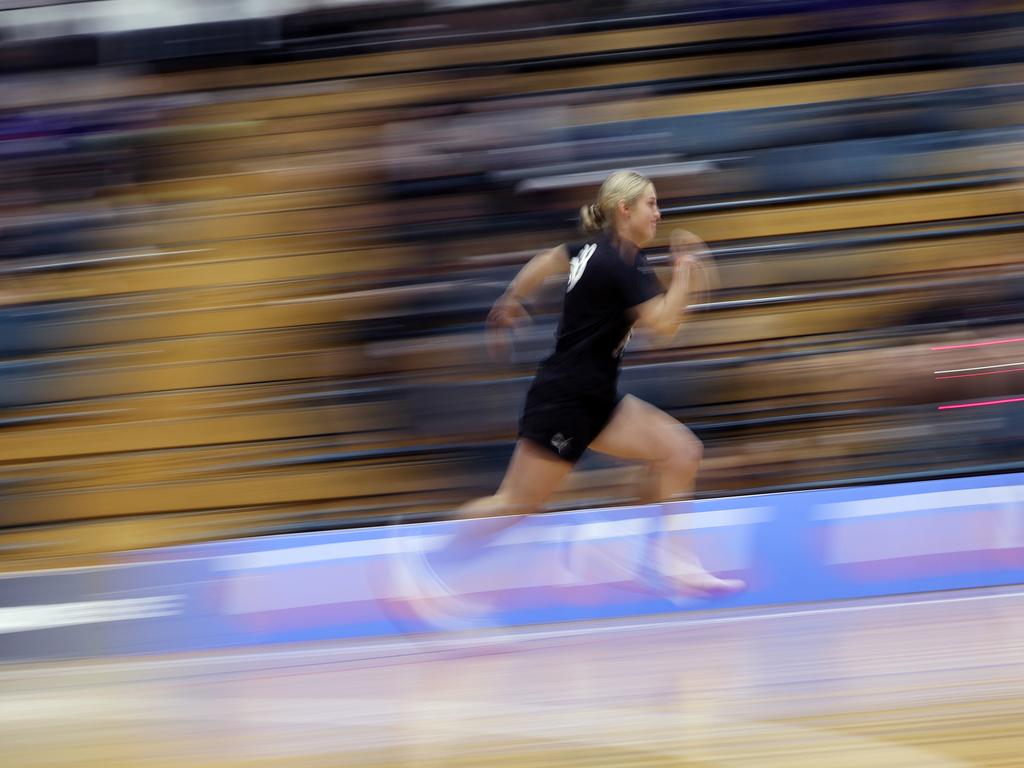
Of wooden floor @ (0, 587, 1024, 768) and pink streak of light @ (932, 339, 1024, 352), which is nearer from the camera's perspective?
wooden floor @ (0, 587, 1024, 768)

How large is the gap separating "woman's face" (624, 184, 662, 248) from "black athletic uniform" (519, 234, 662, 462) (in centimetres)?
8

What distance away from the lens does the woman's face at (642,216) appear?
370 cm

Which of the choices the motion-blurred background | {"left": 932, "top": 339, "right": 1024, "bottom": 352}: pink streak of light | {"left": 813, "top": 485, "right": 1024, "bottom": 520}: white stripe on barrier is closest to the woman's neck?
{"left": 813, "top": 485, "right": 1024, "bottom": 520}: white stripe on barrier

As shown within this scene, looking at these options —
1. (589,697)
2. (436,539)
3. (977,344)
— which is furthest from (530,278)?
(977,344)

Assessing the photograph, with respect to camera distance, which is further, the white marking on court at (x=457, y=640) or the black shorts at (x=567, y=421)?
the white marking on court at (x=457, y=640)

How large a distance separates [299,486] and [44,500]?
48.4 inches

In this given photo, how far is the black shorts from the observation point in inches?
147

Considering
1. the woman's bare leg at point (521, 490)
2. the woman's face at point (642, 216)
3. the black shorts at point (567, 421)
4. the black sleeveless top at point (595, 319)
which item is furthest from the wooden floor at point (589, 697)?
the woman's face at point (642, 216)

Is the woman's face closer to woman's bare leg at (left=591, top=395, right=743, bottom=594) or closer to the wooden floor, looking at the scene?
woman's bare leg at (left=591, top=395, right=743, bottom=594)

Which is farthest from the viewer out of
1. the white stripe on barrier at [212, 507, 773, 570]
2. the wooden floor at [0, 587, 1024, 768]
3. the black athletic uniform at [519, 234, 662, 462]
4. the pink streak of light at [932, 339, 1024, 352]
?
the pink streak of light at [932, 339, 1024, 352]

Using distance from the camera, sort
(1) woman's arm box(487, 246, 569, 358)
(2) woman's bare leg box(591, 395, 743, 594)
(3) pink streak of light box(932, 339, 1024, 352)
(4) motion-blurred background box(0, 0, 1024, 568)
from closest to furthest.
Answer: (2) woman's bare leg box(591, 395, 743, 594) → (1) woman's arm box(487, 246, 569, 358) → (3) pink streak of light box(932, 339, 1024, 352) → (4) motion-blurred background box(0, 0, 1024, 568)

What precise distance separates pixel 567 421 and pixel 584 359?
0.21 metres

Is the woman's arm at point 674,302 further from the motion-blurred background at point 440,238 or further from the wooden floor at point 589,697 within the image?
the motion-blurred background at point 440,238

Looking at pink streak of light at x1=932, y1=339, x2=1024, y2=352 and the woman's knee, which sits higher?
pink streak of light at x1=932, y1=339, x2=1024, y2=352
